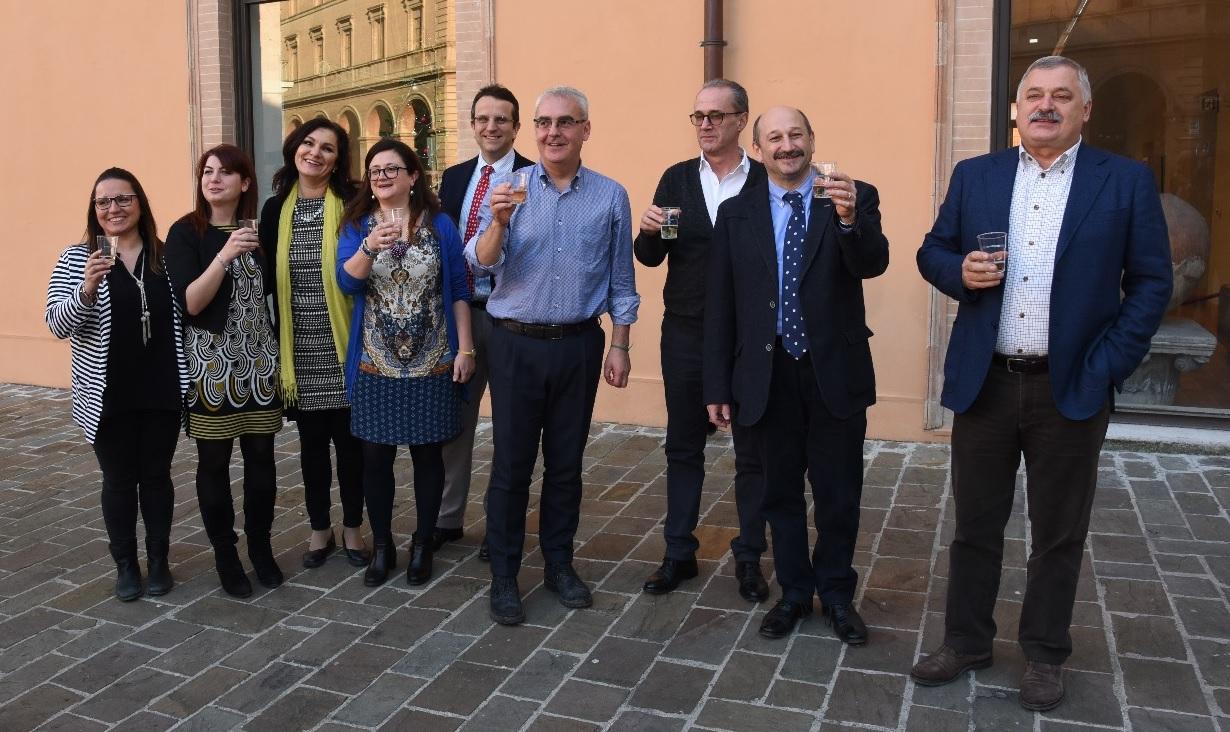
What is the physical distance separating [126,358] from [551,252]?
1.77m

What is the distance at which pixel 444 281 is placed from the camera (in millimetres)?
4910

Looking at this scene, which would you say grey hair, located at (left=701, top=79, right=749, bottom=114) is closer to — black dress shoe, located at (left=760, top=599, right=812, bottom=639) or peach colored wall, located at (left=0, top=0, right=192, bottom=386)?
black dress shoe, located at (left=760, top=599, right=812, bottom=639)

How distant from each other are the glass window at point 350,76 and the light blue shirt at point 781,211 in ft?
15.3

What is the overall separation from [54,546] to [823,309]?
3.90 metres

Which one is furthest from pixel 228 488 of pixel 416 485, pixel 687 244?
pixel 687 244

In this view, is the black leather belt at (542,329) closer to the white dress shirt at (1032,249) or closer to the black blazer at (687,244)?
the black blazer at (687,244)

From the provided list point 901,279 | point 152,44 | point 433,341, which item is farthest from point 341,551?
point 152,44

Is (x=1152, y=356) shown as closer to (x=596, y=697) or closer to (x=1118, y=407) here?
(x=1118, y=407)

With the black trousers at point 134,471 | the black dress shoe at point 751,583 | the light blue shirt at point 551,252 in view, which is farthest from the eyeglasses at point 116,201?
the black dress shoe at point 751,583

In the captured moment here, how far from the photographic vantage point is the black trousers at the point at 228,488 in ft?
16.1

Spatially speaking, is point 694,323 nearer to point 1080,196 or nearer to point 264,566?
point 1080,196

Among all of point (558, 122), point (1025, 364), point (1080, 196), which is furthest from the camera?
point (558, 122)

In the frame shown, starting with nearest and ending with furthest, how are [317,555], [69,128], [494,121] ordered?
[494,121] → [317,555] → [69,128]

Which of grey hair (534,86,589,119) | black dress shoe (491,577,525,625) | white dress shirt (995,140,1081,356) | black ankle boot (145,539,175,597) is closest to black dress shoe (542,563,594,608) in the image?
black dress shoe (491,577,525,625)
